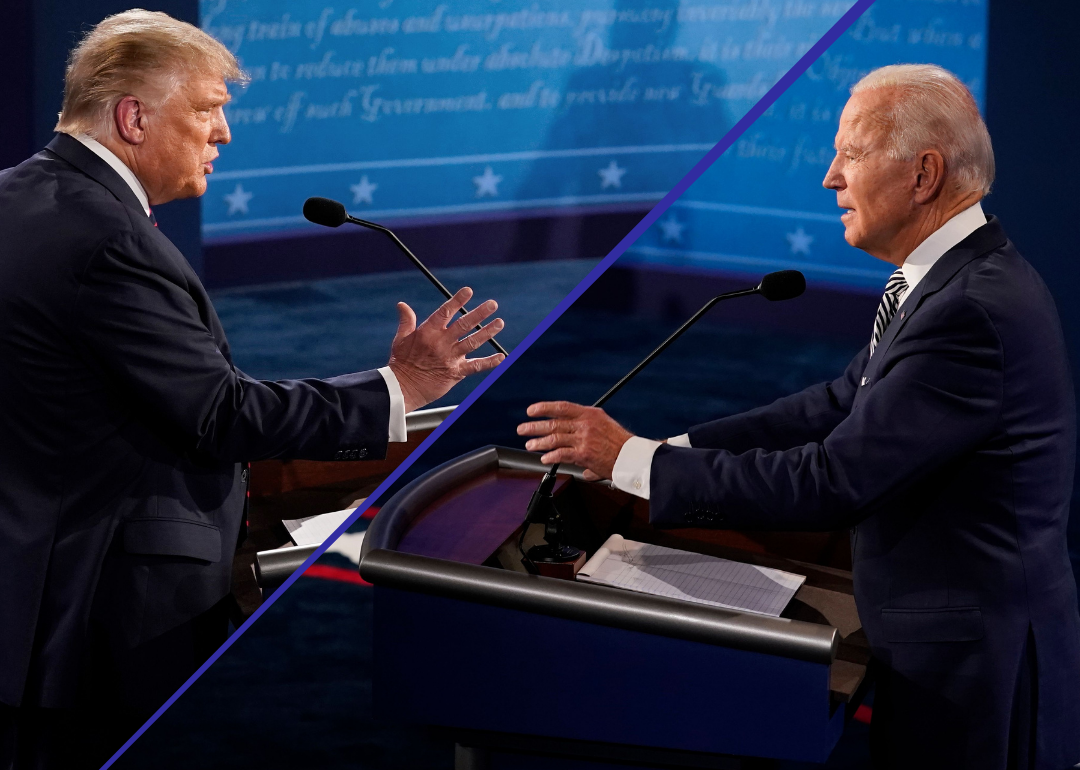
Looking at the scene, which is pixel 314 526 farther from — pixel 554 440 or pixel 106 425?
pixel 554 440

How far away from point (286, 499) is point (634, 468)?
908mm

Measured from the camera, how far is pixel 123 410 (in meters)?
1.88

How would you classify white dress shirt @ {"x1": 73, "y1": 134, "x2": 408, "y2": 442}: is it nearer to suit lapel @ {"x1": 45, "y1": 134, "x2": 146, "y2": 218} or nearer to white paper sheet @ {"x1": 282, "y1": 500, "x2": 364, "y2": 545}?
suit lapel @ {"x1": 45, "y1": 134, "x2": 146, "y2": 218}

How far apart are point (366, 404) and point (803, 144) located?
2.21 meters

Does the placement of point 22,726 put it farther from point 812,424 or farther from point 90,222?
point 812,424

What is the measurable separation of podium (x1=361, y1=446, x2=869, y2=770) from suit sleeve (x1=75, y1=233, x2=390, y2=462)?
0.86ft

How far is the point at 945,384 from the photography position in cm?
168

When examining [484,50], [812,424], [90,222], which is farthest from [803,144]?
[90,222]

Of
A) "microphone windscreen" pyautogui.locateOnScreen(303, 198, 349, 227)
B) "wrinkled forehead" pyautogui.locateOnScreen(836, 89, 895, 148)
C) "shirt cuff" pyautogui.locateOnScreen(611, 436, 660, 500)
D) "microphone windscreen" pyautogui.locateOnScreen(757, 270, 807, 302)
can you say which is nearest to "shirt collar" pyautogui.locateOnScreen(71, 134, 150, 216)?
"microphone windscreen" pyautogui.locateOnScreen(303, 198, 349, 227)

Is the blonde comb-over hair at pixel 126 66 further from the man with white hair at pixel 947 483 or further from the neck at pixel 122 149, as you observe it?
the man with white hair at pixel 947 483

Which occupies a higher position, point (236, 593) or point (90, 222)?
point (90, 222)

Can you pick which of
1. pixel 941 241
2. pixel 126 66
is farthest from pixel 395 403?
pixel 941 241

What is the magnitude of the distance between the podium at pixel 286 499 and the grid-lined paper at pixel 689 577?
563 mm

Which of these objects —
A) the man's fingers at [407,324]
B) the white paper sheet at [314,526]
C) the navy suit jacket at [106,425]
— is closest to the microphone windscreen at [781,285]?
the man's fingers at [407,324]
